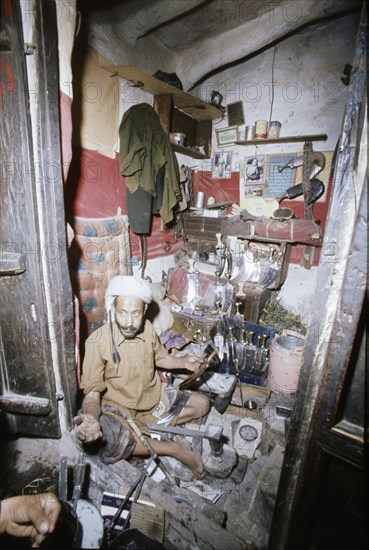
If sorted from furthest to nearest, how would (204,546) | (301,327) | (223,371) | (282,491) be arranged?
(301,327)
(223,371)
(204,546)
(282,491)

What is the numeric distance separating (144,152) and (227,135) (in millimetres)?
2599

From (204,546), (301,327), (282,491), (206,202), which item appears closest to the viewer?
(282,491)

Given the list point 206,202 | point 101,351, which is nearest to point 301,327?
point 206,202

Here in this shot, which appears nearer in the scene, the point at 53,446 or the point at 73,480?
the point at 73,480

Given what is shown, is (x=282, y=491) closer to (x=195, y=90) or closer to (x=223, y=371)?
(x=223, y=371)

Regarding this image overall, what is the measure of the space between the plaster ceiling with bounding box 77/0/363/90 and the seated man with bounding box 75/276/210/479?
13.0ft

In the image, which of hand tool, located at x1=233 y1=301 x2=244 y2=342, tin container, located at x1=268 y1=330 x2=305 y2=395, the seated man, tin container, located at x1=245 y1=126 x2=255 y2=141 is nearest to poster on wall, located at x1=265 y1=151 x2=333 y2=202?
tin container, located at x1=245 y1=126 x2=255 y2=141

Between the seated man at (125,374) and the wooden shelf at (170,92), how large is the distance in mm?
Answer: 3371

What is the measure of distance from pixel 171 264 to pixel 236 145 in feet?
10.1

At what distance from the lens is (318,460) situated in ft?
4.55

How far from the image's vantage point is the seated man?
2559 millimetres

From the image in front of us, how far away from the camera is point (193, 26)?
15.5ft

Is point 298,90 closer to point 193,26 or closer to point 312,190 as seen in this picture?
point 312,190

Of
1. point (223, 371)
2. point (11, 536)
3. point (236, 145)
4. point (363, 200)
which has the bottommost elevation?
point (223, 371)
